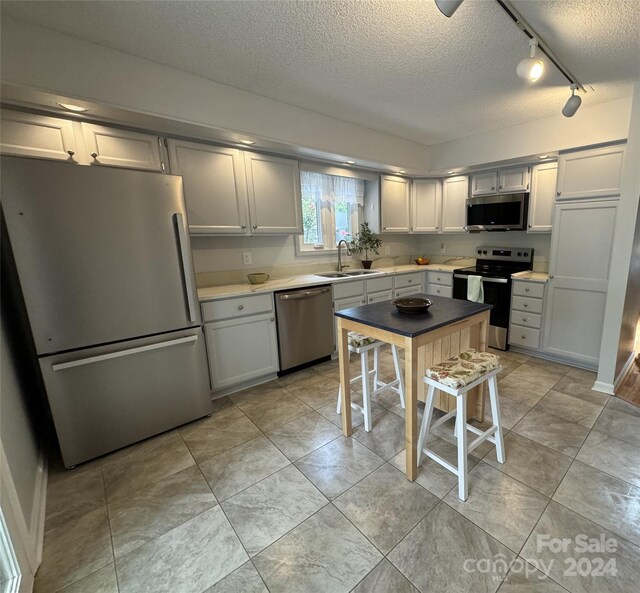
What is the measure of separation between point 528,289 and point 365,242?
6.12ft

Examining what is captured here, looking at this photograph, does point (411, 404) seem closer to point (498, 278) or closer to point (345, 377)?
point (345, 377)

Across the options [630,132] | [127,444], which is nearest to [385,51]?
[630,132]

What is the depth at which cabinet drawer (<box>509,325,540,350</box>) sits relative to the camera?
3.22 metres

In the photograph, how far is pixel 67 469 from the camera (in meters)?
1.87

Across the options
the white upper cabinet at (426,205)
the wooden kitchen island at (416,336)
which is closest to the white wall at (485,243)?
the white upper cabinet at (426,205)

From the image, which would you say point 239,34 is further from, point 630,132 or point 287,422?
point 630,132

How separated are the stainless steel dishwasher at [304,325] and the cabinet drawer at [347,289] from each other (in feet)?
0.36

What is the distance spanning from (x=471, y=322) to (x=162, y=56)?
8.40ft

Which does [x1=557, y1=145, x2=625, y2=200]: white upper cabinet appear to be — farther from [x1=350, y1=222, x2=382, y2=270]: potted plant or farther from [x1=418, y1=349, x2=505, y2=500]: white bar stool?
[x1=418, y1=349, x2=505, y2=500]: white bar stool

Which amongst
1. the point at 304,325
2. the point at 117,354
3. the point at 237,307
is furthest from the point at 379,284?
the point at 117,354

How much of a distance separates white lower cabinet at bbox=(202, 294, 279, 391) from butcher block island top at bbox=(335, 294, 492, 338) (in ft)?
3.45

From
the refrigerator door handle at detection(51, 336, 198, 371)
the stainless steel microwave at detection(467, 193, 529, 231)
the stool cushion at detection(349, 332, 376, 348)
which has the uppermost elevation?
the stainless steel microwave at detection(467, 193, 529, 231)

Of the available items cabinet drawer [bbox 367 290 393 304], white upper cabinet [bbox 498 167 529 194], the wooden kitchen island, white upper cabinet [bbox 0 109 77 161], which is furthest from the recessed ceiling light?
white upper cabinet [bbox 498 167 529 194]

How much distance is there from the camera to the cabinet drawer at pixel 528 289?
3133 mm
